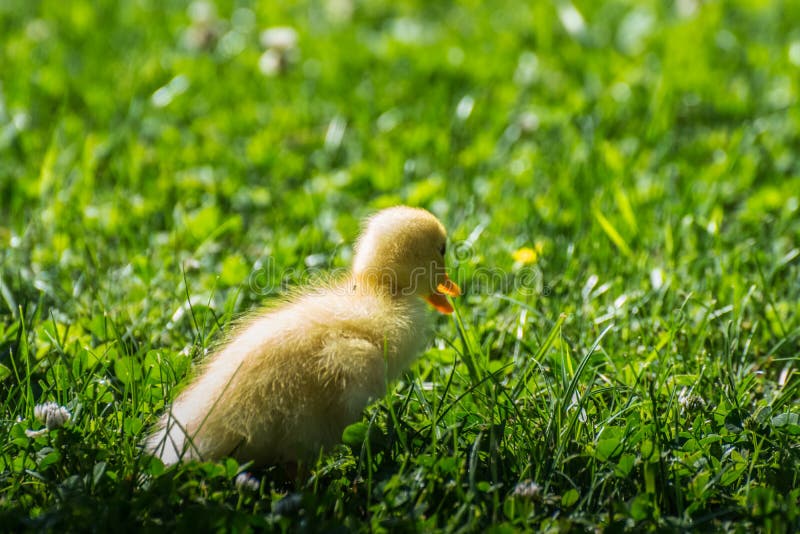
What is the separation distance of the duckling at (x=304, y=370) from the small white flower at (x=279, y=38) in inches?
128

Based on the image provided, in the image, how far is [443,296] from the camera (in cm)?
318

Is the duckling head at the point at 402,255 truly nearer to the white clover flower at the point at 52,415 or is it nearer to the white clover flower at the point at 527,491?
the white clover flower at the point at 527,491

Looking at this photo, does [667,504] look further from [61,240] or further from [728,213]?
[61,240]

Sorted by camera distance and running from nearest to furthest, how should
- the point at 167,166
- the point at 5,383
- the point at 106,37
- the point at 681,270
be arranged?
the point at 5,383 < the point at 681,270 < the point at 167,166 < the point at 106,37

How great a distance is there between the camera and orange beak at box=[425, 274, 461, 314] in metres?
3.14

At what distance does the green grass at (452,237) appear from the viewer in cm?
262

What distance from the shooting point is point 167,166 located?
494 cm

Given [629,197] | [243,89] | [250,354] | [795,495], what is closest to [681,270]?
[629,197]

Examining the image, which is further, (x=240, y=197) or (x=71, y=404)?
(x=240, y=197)

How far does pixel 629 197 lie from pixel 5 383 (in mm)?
2680

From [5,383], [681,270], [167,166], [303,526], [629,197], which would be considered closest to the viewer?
[303,526]

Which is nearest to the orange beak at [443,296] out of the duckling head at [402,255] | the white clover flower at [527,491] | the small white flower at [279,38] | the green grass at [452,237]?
the duckling head at [402,255]

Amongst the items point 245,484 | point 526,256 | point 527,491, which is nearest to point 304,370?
point 245,484

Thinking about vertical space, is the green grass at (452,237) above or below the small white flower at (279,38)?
below
